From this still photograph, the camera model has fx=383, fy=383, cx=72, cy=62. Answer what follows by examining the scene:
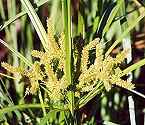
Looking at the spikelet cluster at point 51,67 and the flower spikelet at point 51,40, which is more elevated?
the flower spikelet at point 51,40

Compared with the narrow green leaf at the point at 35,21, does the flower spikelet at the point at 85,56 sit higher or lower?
lower

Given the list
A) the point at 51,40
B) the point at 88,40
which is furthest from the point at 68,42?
the point at 88,40

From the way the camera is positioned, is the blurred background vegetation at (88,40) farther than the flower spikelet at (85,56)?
Yes

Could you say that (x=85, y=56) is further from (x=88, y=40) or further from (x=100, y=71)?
(x=88, y=40)

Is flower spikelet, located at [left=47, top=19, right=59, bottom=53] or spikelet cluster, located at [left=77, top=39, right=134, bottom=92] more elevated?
flower spikelet, located at [left=47, top=19, right=59, bottom=53]

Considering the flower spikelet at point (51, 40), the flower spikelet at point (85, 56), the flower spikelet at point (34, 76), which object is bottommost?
the flower spikelet at point (34, 76)

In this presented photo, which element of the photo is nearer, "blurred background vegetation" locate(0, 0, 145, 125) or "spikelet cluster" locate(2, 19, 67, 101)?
"spikelet cluster" locate(2, 19, 67, 101)
